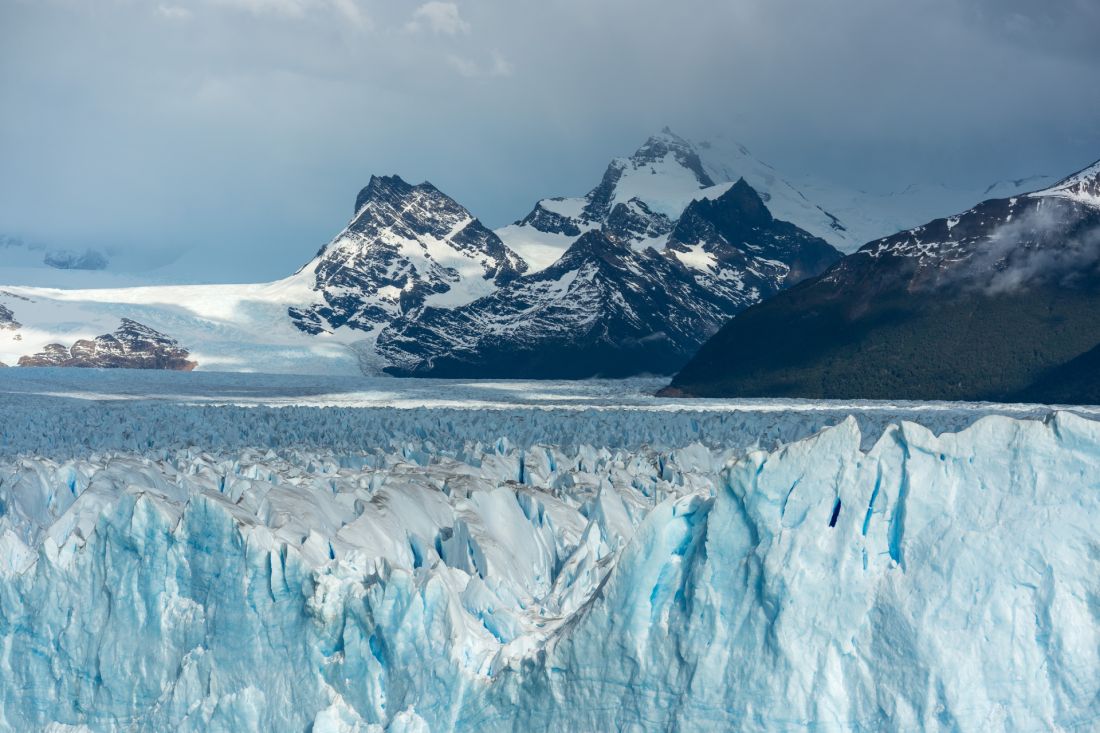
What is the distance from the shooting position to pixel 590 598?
14297 millimetres

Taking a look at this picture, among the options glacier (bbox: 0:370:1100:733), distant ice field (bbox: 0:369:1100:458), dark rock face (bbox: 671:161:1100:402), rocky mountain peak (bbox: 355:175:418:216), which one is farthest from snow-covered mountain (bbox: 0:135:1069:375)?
glacier (bbox: 0:370:1100:733)

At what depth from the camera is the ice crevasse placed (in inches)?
467

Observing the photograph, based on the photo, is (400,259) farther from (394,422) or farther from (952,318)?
(394,422)

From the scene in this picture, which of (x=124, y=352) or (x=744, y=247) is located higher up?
(x=744, y=247)

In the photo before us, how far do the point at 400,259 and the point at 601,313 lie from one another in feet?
129

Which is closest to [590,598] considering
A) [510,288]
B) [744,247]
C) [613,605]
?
[613,605]

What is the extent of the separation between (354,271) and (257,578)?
13397cm

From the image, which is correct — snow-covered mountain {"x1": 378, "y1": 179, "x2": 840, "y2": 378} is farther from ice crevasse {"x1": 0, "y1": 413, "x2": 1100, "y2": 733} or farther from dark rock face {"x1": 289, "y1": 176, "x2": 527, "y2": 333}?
ice crevasse {"x1": 0, "y1": 413, "x2": 1100, "y2": 733}

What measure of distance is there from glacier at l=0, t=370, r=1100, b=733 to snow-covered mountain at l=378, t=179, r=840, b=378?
312 feet

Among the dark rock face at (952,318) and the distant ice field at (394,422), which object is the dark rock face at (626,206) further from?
the distant ice field at (394,422)

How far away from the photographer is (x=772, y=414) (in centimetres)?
4450

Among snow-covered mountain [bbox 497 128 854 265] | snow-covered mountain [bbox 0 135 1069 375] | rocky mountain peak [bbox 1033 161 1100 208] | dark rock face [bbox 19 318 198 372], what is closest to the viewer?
rocky mountain peak [bbox 1033 161 1100 208]

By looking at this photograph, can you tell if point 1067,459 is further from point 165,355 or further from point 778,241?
point 778,241

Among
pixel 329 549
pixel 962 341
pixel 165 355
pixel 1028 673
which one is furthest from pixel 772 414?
pixel 165 355
